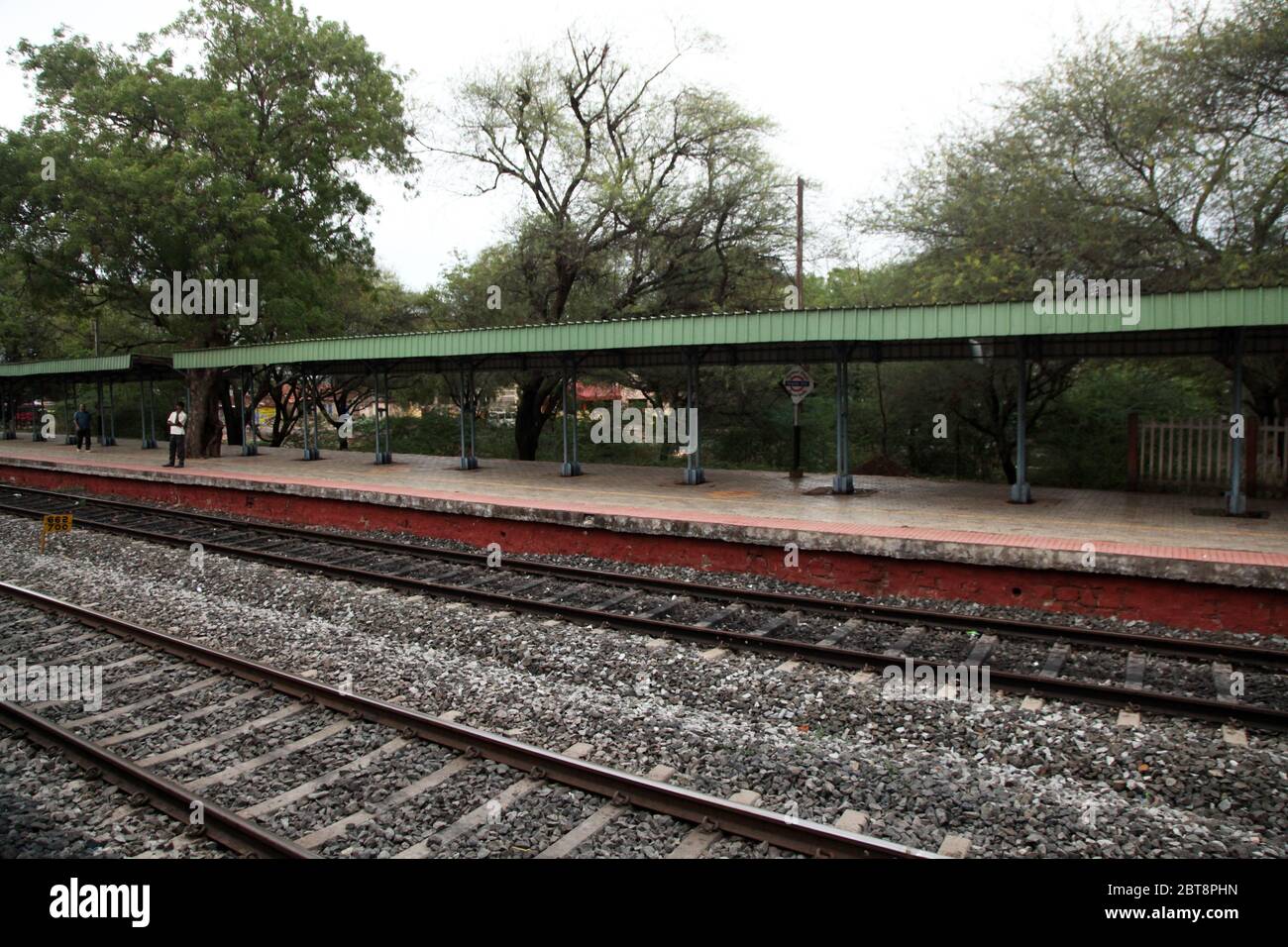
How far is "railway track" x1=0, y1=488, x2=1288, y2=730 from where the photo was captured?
6137 millimetres

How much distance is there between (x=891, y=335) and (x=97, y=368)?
2231 centimetres

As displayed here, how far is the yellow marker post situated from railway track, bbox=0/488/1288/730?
3213mm

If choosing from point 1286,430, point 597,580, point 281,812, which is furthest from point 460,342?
point 1286,430

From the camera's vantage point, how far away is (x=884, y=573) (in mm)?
9531

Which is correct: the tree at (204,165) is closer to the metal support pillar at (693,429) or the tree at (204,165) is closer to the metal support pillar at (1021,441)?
the metal support pillar at (693,429)

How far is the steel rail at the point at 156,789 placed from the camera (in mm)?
4027

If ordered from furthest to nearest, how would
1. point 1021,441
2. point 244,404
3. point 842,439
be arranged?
point 244,404, point 842,439, point 1021,441

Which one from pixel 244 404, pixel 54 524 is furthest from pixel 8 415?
pixel 54 524

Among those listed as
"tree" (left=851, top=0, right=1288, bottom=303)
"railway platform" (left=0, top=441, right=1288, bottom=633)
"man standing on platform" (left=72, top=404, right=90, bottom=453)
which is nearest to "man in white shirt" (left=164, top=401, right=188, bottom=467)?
"railway platform" (left=0, top=441, right=1288, bottom=633)

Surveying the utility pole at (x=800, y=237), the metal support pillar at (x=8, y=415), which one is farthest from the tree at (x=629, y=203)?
the metal support pillar at (x=8, y=415)

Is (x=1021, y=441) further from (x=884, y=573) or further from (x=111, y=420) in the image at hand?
(x=111, y=420)

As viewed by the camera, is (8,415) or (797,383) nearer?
(797,383)

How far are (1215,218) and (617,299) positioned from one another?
13.8m

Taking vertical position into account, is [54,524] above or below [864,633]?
above
